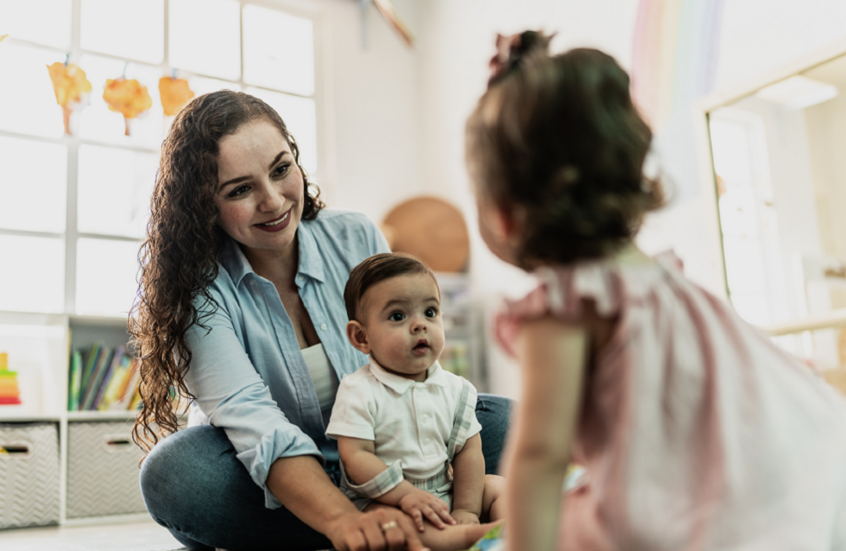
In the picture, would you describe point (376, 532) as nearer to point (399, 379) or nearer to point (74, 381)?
point (399, 379)

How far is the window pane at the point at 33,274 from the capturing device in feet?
Answer: 10.7

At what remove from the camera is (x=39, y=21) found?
3523 mm

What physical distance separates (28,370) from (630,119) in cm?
319

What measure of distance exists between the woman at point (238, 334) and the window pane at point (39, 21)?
103 inches

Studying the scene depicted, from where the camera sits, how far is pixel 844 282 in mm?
2232

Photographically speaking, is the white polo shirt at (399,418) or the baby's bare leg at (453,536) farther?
the white polo shirt at (399,418)

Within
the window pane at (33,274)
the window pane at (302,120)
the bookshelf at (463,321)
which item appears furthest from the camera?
the window pane at (302,120)

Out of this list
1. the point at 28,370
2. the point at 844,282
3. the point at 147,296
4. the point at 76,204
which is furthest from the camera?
the point at 76,204

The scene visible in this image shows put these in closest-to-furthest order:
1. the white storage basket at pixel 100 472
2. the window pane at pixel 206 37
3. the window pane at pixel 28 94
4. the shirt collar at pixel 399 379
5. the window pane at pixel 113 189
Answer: the shirt collar at pixel 399 379
the white storage basket at pixel 100 472
the window pane at pixel 28 94
the window pane at pixel 113 189
the window pane at pixel 206 37

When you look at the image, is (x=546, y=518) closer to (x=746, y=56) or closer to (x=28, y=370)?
(x=746, y=56)

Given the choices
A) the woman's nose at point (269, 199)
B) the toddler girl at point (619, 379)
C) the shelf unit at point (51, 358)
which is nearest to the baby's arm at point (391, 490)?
the toddler girl at point (619, 379)

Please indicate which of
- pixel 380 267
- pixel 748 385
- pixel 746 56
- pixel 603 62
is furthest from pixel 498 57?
pixel 746 56

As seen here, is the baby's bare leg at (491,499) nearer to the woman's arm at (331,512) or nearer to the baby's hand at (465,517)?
the baby's hand at (465,517)

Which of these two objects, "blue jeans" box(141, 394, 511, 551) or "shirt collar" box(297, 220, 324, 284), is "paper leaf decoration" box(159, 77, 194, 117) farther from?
"blue jeans" box(141, 394, 511, 551)
